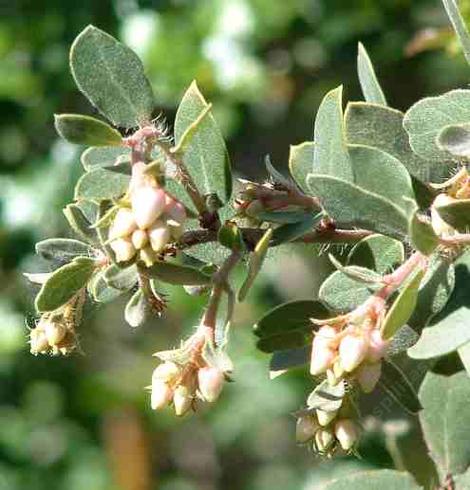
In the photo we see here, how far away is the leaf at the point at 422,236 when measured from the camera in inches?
49.9

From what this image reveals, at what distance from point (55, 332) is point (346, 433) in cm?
35

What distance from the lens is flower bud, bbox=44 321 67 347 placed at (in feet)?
4.84

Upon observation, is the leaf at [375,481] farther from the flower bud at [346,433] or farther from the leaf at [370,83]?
the leaf at [370,83]

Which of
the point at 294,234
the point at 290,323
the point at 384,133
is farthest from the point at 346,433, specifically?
the point at 384,133

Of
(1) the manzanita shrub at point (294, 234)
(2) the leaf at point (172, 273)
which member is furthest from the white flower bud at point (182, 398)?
(2) the leaf at point (172, 273)

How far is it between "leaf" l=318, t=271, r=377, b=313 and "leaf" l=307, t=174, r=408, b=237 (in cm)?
8

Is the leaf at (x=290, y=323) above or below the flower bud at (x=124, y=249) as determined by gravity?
below

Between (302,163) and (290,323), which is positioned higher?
(302,163)

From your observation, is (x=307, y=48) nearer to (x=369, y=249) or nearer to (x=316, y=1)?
(x=316, y=1)

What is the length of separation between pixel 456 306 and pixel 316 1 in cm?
243

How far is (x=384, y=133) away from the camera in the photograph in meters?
1.46

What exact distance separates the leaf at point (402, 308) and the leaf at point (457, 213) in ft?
0.28

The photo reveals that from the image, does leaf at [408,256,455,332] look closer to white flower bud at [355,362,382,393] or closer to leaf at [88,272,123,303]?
white flower bud at [355,362,382,393]

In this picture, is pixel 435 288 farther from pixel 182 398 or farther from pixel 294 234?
pixel 182 398
